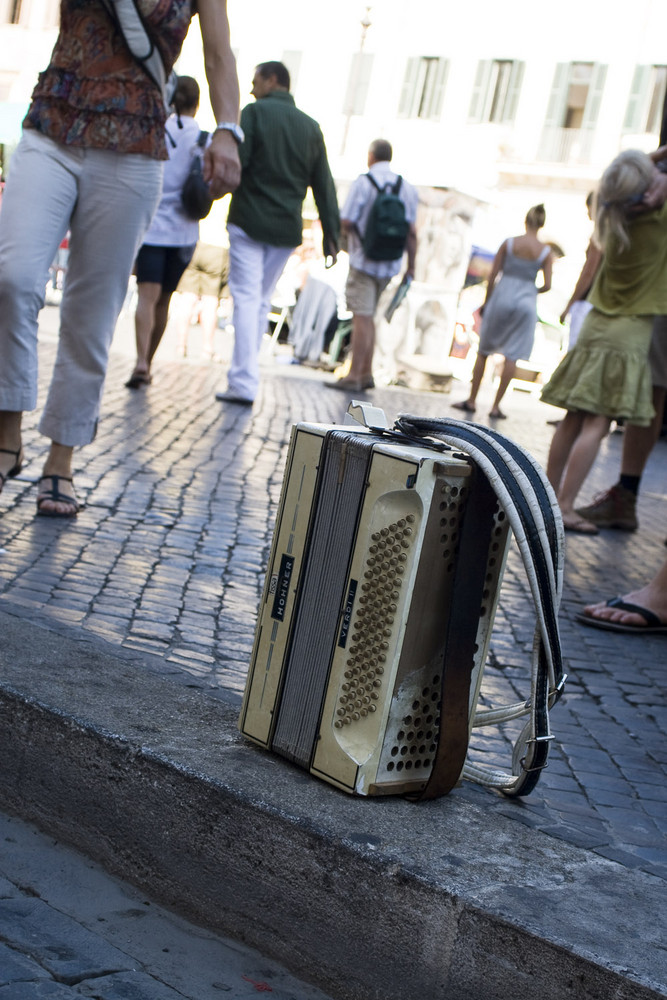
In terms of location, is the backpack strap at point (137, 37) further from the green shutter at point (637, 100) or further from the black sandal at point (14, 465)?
the green shutter at point (637, 100)

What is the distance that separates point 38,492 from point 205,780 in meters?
2.74

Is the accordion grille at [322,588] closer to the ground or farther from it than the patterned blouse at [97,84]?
closer to the ground

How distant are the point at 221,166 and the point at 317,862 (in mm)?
2621

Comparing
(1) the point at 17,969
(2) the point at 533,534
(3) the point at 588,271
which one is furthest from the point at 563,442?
(1) the point at 17,969

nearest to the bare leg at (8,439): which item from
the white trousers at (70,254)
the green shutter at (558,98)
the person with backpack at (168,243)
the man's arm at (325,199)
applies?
the white trousers at (70,254)

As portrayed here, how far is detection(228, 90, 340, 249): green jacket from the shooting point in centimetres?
988

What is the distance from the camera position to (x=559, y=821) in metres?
2.57

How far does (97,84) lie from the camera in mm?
4344

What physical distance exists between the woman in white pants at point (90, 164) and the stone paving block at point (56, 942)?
249 cm

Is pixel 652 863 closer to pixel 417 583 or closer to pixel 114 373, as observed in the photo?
pixel 417 583

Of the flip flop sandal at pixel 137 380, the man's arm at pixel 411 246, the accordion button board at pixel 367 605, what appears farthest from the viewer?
the man's arm at pixel 411 246

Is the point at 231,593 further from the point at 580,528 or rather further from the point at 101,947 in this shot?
the point at 580,528

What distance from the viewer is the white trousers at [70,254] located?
4.29 m

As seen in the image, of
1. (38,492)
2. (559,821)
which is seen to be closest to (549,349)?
(38,492)
